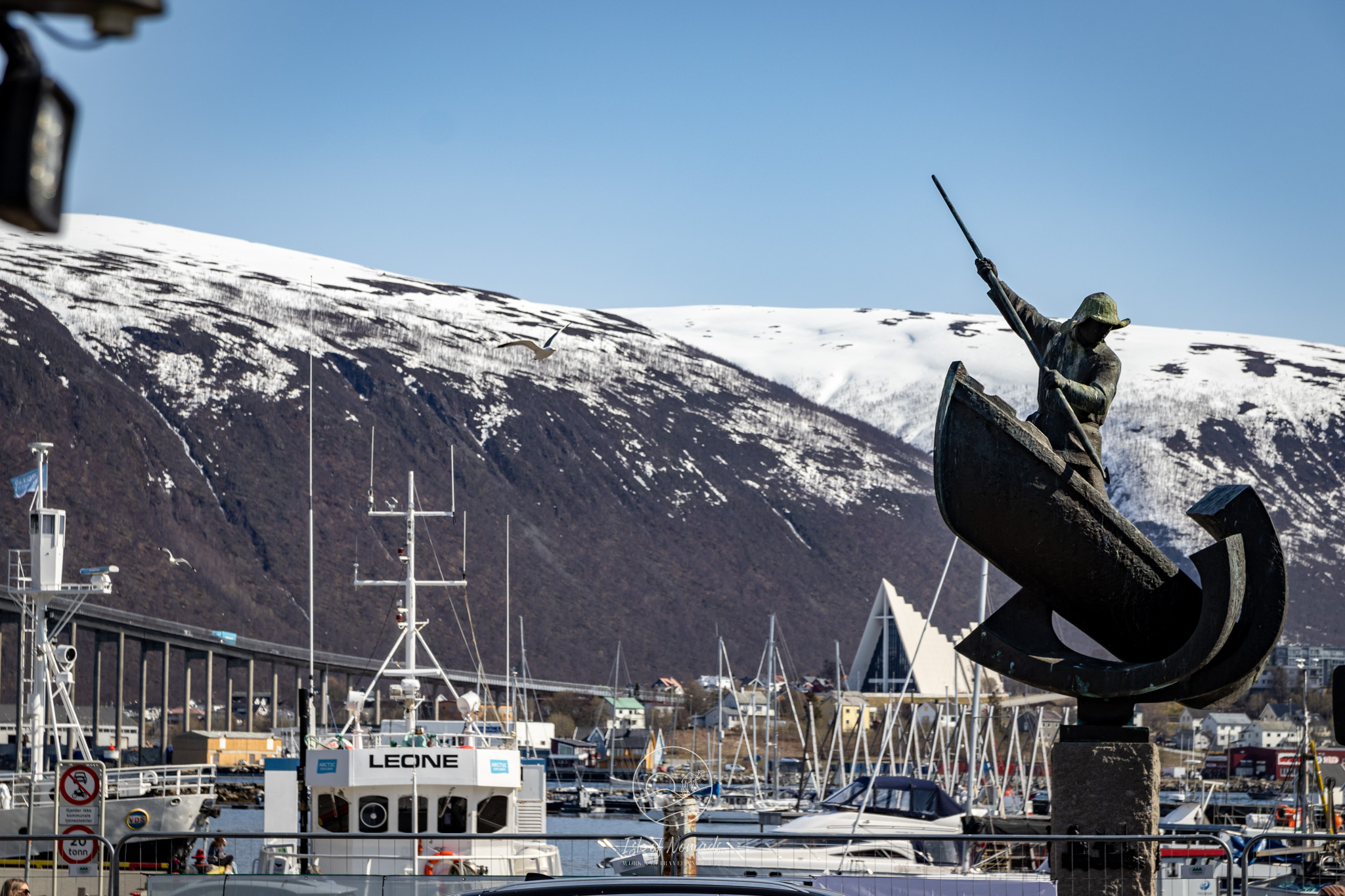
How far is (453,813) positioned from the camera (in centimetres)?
2530

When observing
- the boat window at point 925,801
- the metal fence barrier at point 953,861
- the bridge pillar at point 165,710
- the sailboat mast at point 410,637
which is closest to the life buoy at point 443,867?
the sailboat mast at point 410,637

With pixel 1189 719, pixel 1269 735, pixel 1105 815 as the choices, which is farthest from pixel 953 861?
pixel 1189 719

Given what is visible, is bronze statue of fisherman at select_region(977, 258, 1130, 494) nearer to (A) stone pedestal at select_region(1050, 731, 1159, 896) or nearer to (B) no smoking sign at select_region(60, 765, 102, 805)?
(A) stone pedestal at select_region(1050, 731, 1159, 896)

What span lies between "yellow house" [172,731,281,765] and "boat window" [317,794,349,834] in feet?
307

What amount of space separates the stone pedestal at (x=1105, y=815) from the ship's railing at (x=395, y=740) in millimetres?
13276

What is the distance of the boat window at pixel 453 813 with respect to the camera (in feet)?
82.7

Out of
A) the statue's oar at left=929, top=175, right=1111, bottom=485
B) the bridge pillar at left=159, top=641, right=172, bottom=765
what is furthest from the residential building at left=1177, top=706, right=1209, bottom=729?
the statue's oar at left=929, top=175, right=1111, bottom=485

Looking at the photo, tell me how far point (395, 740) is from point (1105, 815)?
15.7m

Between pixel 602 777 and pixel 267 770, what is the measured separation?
9028cm

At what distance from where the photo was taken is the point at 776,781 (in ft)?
241

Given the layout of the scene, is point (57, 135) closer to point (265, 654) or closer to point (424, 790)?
point (424, 790)

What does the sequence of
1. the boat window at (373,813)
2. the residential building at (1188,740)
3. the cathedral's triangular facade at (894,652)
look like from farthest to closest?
the residential building at (1188,740) → the cathedral's triangular facade at (894,652) → the boat window at (373,813)

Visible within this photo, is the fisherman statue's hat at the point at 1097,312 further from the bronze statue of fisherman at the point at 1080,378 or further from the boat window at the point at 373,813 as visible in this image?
the boat window at the point at 373,813

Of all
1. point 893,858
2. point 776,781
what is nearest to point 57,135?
point 893,858
